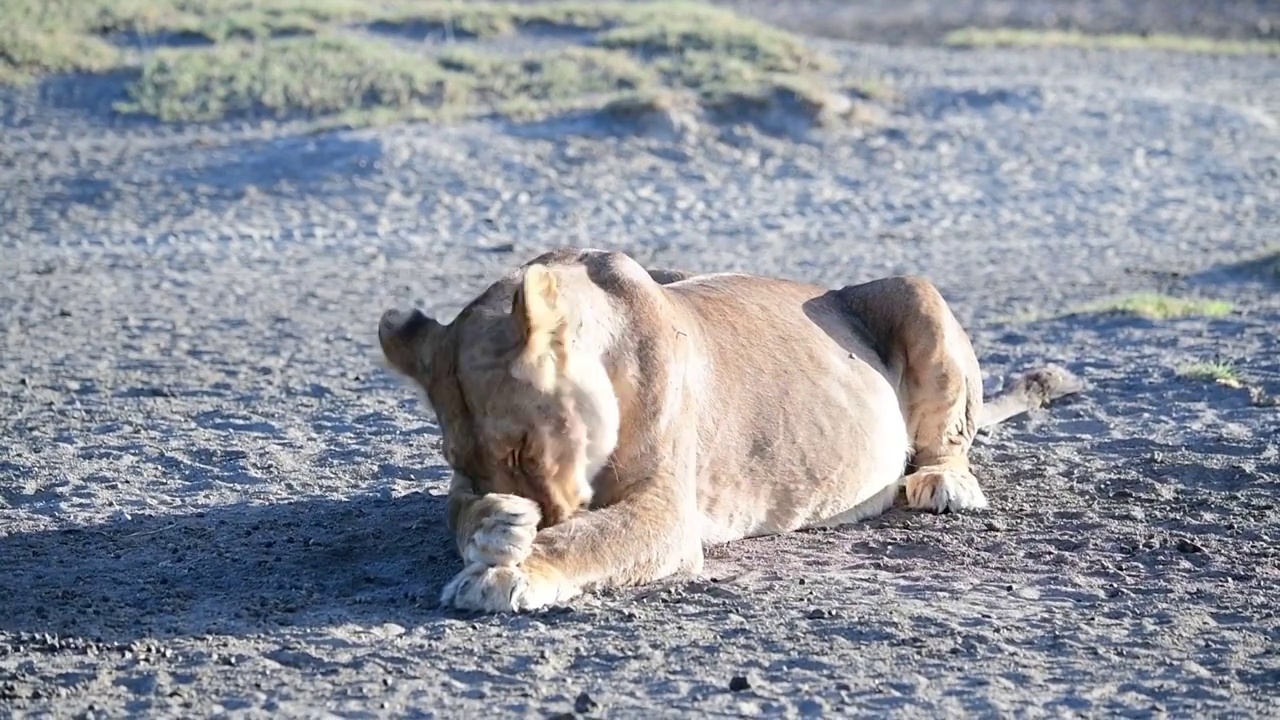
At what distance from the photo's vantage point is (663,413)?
6.34 m

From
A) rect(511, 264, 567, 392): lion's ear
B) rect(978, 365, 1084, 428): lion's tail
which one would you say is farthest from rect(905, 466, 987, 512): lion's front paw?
rect(511, 264, 567, 392): lion's ear

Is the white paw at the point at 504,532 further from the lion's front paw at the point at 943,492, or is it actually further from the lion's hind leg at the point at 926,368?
the lion's hind leg at the point at 926,368

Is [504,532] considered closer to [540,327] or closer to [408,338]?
[540,327]

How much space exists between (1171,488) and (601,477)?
2.73 metres

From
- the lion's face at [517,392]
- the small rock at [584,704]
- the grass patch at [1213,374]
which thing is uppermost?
the lion's face at [517,392]

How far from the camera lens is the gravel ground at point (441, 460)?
17.9 ft

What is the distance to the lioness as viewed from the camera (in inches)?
230

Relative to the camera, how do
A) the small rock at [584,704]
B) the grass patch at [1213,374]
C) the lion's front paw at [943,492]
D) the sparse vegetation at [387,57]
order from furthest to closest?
1. the sparse vegetation at [387,57]
2. the grass patch at [1213,374]
3. the lion's front paw at [943,492]
4. the small rock at [584,704]

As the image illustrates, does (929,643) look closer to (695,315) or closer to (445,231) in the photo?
(695,315)

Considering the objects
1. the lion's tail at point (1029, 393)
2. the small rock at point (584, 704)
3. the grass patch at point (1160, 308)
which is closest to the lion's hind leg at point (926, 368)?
the lion's tail at point (1029, 393)

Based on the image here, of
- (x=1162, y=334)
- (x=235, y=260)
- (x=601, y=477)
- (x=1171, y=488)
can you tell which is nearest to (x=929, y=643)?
(x=601, y=477)

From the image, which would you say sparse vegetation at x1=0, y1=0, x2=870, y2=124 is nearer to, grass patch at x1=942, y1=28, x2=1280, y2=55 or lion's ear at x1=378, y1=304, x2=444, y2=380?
grass patch at x1=942, y1=28, x2=1280, y2=55

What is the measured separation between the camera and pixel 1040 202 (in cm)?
1722

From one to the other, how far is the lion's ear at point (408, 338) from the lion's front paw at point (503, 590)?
2.12 feet
